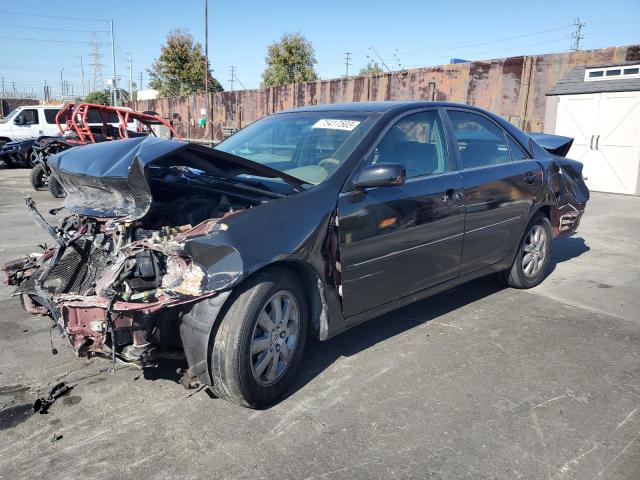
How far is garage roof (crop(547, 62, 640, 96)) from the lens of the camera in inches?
479

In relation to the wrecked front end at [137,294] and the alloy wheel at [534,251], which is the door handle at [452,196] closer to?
the alloy wheel at [534,251]

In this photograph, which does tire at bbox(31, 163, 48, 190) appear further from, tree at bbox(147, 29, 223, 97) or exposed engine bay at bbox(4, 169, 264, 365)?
tree at bbox(147, 29, 223, 97)

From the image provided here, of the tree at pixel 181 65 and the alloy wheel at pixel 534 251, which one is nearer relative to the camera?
the alloy wheel at pixel 534 251

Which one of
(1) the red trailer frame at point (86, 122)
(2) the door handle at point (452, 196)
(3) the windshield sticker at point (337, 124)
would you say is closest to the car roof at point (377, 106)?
(3) the windshield sticker at point (337, 124)

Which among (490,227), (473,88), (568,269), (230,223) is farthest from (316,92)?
(230,223)

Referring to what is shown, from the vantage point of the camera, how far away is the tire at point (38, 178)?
12.1 metres

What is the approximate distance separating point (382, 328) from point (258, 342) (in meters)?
1.56

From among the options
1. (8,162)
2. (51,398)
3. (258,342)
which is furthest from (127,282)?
(8,162)

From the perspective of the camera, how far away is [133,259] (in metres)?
2.81

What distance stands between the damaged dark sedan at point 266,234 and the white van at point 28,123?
55.6 feet

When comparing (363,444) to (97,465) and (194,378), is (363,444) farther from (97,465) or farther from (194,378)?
(97,465)

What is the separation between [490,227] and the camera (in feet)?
14.3

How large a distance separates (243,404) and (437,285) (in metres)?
1.81

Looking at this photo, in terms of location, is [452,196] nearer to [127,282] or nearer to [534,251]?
[534,251]
